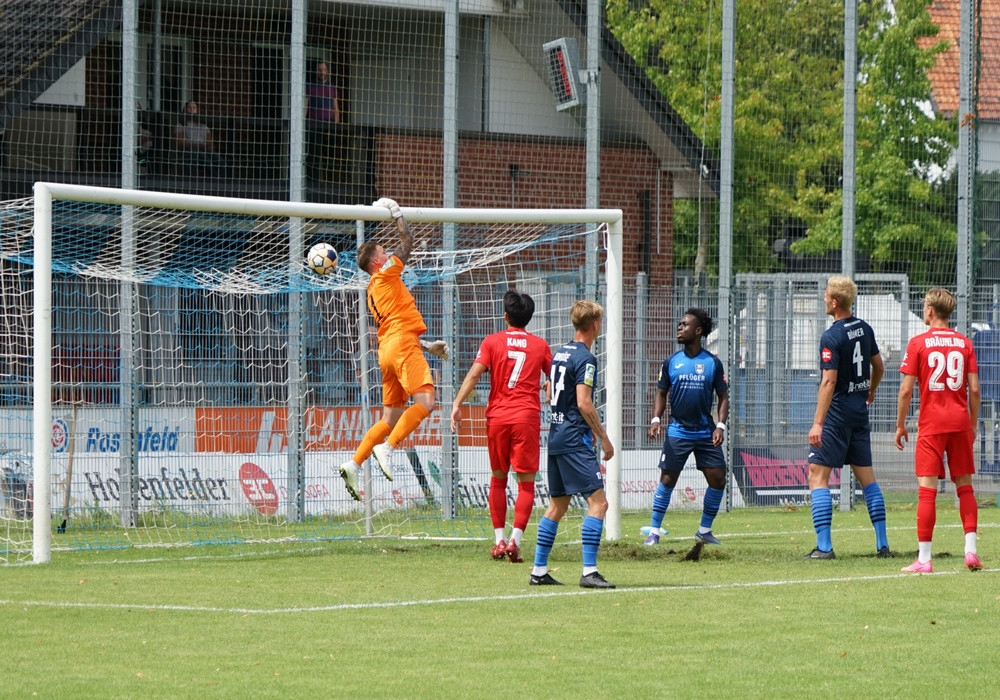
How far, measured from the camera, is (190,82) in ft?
51.1

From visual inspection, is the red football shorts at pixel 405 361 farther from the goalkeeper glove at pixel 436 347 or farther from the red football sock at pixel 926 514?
the red football sock at pixel 926 514

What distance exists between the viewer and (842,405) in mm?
10570

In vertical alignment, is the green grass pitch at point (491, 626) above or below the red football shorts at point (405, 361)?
below

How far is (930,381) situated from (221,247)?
6.87 m

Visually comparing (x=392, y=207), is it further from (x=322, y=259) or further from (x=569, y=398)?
(x=569, y=398)

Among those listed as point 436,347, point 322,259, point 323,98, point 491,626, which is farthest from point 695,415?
point 323,98

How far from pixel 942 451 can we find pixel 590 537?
8.96 ft

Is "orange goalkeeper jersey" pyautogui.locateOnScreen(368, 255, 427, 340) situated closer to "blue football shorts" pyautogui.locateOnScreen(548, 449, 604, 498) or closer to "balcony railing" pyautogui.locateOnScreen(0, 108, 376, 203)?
"blue football shorts" pyautogui.locateOnScreen(548, 449, 604, 498)

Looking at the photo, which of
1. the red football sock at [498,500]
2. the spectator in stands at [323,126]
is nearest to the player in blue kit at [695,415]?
the red football sock at [498,500]

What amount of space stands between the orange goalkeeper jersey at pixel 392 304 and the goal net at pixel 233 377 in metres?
1.27

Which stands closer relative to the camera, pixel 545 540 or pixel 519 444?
pixel 545 540

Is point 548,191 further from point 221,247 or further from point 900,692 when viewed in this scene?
point 900,692

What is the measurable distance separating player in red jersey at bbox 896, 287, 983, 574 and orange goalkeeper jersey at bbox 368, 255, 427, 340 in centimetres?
373

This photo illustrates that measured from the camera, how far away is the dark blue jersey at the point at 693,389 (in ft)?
37.3
